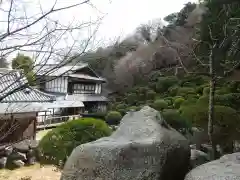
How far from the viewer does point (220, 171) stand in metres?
2.33

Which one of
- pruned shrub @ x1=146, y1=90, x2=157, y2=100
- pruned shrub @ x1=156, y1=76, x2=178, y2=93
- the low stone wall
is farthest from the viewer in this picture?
pruned shrub @ x1=156, y1=76, x2=178, y2=93

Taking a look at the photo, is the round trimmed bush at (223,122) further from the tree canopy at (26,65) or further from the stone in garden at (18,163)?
the stone in garden at (18,163)

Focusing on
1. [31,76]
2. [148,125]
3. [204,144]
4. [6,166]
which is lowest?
[6,166]

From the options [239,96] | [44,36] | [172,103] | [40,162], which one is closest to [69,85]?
[172,103]

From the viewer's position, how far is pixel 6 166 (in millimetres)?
9453

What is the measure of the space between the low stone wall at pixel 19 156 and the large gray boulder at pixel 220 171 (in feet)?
26.7

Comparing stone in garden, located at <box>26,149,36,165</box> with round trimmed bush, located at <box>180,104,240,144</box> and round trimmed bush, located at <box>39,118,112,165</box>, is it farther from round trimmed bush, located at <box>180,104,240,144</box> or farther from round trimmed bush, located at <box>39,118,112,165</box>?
round trimmed bush, located at <box>180,104,240,144</box>

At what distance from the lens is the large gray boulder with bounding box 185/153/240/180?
221 cm

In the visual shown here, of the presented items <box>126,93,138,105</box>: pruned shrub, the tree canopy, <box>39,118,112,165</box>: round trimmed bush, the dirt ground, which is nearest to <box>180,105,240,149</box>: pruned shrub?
<box>39,118,112,165</box>: round trimmed bush

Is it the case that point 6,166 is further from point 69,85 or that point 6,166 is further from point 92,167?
point 69,85

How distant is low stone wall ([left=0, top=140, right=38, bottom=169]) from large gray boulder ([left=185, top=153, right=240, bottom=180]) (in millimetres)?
8124

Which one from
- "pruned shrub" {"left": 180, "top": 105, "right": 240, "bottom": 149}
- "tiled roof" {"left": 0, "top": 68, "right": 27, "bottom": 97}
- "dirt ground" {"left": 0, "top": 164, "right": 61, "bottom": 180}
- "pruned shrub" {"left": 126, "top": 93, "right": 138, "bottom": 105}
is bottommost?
"dirt ground" {"left": 0, "top": 164, "right": 61, "bottom": 180}

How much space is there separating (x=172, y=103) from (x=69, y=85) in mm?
11450

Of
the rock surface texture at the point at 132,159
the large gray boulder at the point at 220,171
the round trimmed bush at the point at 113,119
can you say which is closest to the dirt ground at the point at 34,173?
the rock surface texture at the point at 132,159
